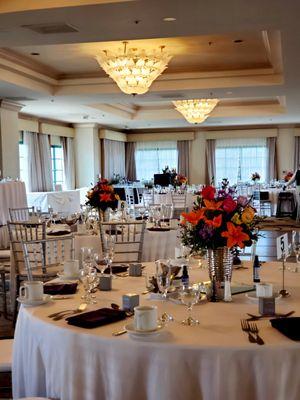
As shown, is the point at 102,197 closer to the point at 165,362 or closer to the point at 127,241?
the point at 127,241

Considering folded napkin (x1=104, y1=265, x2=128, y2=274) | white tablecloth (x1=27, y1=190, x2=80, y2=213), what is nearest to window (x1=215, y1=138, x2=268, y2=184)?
white tablecloth (x1=27, y1=190, x2=80, y2=213)

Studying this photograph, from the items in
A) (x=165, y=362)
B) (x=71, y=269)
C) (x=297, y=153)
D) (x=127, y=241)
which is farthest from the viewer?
Result: (x=297, y=153)

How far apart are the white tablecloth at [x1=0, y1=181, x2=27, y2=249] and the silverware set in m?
7.42

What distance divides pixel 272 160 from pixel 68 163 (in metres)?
8.02

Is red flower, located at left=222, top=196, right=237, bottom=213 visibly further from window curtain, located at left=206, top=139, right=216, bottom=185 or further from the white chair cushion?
window curtain, located at left=206, top=139, right=216, bottom=185

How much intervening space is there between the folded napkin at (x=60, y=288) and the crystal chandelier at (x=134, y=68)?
4684mm

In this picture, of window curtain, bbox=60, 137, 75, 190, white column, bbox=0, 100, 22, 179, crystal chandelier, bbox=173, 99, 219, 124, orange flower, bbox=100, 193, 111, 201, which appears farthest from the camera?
window curtain, bbox=60, 137, 75, 190

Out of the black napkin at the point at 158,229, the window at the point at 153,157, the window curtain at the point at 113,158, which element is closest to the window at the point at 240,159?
the window at the point at 153,157

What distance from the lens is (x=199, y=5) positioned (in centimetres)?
473

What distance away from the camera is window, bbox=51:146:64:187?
53.3 ft

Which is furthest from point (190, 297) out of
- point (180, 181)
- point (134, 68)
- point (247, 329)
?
point (180, 181)

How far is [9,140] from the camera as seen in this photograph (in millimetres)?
10961

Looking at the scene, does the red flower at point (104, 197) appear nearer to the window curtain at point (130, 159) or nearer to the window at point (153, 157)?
the window at point (153, 157)

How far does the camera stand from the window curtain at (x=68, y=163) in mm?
16547
